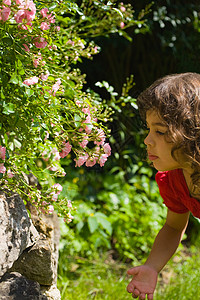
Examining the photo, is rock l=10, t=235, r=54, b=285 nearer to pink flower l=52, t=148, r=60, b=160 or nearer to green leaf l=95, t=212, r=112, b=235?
pink flower l=52, t=148, r=60, b=160

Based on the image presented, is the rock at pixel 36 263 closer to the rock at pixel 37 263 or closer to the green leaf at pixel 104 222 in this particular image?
the rock at pixel 37 263

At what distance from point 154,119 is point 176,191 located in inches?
14.7

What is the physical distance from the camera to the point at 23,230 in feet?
5.26

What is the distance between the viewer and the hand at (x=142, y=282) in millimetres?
1602

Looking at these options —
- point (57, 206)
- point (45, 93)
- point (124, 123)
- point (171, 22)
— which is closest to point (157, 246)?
point (57, 206)

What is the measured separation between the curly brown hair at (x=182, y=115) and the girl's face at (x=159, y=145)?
0.02 metres

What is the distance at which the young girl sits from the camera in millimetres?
1546

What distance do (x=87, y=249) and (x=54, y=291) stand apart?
1134 millimetres

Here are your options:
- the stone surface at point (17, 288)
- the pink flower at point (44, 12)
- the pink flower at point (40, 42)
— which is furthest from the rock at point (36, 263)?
the pink flower at point (44, 12)

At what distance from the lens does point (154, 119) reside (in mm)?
1609

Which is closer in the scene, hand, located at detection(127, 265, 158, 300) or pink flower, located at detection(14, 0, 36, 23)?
pink flower, located at detection(14, 0, 36, 23)

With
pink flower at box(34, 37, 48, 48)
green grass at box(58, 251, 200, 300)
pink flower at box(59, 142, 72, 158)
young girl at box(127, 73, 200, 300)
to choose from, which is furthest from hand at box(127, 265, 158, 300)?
pink flower at box(34, 37, 48, 48)

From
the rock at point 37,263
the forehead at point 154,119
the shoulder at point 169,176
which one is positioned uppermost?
the forehead at point 154,119

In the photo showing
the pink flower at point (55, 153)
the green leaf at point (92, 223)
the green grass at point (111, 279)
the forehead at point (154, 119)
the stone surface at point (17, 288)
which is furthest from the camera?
the green leaf at point (92, 223)
